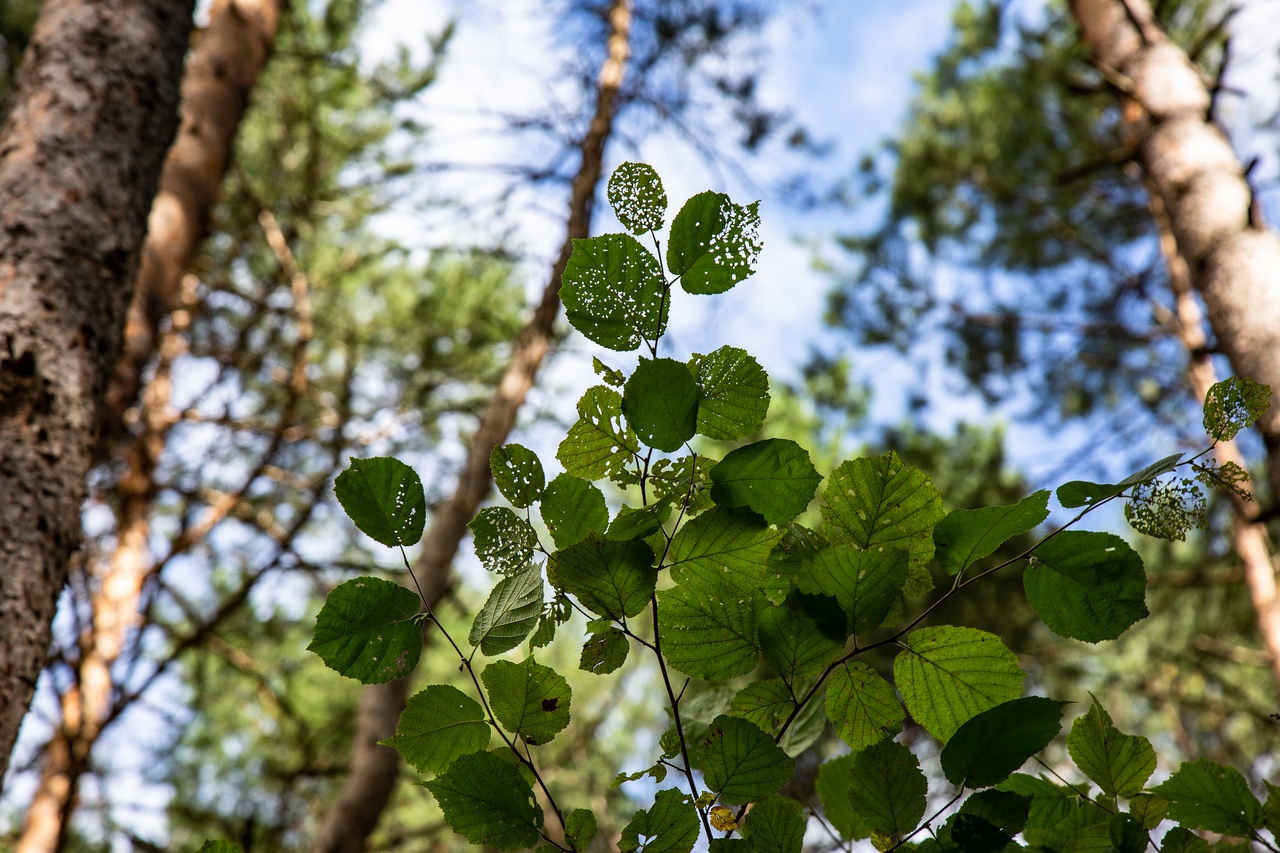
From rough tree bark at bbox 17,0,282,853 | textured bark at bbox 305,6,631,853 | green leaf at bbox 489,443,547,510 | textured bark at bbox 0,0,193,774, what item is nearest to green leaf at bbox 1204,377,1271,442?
green leaf at bbox 489,443,547,510

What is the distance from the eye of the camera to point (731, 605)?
529 mm

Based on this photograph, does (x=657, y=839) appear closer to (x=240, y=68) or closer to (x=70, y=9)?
(x=70, y=9)

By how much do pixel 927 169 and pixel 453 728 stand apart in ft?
27.8

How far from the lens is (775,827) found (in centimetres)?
51

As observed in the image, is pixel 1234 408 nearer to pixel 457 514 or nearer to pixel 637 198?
pixel 637 198

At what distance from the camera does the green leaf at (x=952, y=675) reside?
515 mm

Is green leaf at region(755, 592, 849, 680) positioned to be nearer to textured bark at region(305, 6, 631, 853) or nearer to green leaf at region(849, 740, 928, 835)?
green leaf at region(849, 740, 928, 835)

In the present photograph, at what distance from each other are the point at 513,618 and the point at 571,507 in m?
0.08

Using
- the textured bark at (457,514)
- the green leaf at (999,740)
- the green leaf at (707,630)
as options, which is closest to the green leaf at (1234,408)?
the green leaf at (999,740)


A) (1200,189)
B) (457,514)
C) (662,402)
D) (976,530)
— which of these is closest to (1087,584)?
(976,530)

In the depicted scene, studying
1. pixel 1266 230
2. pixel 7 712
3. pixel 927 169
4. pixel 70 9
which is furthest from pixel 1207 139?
pixel 927 169

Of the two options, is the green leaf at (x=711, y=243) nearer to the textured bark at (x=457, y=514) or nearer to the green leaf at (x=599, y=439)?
the green leaf at (x=599, y=439)

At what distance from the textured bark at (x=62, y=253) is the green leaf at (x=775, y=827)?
107 cm

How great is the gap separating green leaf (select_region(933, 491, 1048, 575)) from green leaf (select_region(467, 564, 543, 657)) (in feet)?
0.86
